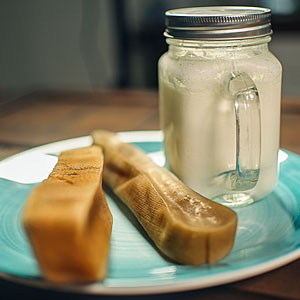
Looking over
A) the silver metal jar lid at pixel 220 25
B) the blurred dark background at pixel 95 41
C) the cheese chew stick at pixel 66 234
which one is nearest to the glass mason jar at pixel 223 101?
the silver metal jar lid at pixel 220 25

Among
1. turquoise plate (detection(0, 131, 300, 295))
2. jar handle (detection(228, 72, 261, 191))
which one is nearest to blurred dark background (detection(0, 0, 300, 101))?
turquoise plate (detection(0, 131, 300, 295))

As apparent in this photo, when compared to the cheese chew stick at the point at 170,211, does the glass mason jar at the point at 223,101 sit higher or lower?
higher

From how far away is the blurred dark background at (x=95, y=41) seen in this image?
173 centimetres

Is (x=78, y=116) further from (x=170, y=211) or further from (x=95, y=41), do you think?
(x=95, y=41)

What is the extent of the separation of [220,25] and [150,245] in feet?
0.73

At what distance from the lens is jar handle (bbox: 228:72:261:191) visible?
46 cm

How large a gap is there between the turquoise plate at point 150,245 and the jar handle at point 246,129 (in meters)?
0.04

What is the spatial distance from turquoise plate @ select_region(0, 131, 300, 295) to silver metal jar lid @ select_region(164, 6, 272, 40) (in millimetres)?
178

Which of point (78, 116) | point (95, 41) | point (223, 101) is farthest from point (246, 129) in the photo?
point (95, 41)

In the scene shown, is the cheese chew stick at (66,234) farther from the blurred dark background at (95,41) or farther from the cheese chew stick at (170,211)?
the blurred dark background at (95,41)

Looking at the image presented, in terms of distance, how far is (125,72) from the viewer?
1909 millimetres

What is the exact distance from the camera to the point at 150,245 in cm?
44

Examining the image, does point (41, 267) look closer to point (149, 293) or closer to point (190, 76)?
point (149, 293)

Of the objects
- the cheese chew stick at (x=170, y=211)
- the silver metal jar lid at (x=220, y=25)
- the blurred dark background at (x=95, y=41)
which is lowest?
the blurred dark background at (x=95, y=41)
